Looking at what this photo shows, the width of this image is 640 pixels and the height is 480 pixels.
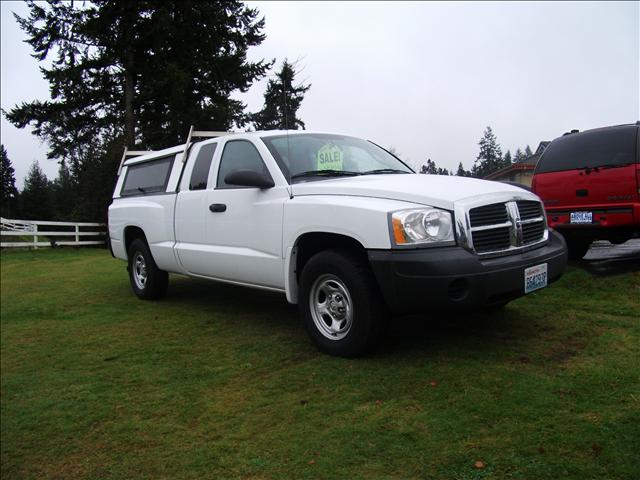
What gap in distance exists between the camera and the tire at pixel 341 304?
3.68 m

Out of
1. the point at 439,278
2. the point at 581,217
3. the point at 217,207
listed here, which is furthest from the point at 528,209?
the point at 217,207

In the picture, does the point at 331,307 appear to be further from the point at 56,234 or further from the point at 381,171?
the point at 56,234

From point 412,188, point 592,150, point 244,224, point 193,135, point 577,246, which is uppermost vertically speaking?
point 193,135

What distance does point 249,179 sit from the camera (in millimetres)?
4418

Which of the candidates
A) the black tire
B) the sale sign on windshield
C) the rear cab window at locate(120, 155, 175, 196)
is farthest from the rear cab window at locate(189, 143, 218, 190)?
the black tire

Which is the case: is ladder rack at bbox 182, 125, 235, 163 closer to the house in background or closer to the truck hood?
the truck hood

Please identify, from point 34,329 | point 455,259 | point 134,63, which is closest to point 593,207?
point 455,259

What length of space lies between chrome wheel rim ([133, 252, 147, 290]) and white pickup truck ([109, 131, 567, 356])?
1.29 metres

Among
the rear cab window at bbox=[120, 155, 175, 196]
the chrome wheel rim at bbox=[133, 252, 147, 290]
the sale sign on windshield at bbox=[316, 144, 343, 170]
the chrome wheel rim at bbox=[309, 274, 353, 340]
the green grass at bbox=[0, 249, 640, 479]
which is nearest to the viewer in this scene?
the green grass at bbox=[0, 249, 640, 479]

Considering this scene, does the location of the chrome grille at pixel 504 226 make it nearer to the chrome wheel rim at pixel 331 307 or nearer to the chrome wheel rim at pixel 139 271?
the chrome wheel rim at pixel 331 307

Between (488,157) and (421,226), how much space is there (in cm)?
267

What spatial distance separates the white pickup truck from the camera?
137 inches

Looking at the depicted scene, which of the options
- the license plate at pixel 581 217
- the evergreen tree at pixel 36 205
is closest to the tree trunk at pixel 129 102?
the license plate at pixel 581 217

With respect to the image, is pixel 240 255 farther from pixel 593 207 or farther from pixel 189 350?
pixel 593 207
